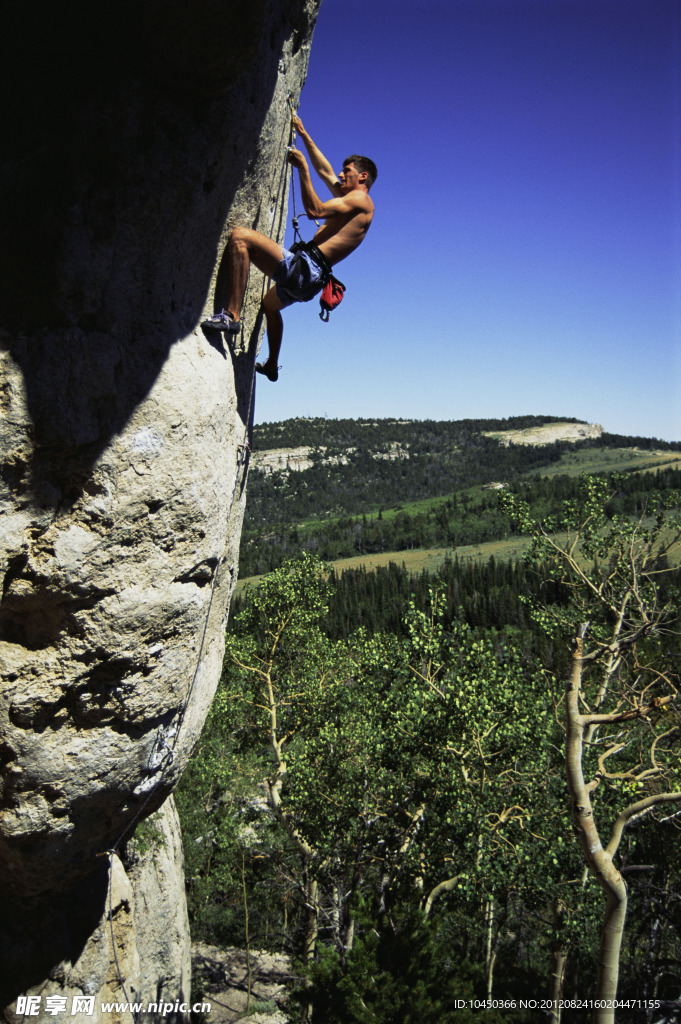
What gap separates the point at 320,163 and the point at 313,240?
85 centimetres

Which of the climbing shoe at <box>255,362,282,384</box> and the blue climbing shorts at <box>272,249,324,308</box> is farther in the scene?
the climbing shoe at <box>255,362,282,384</box>

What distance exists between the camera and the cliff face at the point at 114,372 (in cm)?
498

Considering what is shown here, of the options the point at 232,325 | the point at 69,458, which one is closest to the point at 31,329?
the point at 69,458

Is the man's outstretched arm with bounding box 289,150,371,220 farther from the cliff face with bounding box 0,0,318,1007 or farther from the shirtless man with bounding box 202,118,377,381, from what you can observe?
the cliff face with bounding box 0,0,318,1007

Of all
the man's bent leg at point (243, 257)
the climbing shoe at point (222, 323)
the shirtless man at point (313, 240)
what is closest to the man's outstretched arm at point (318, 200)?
the shirtless man at point (313, 240)

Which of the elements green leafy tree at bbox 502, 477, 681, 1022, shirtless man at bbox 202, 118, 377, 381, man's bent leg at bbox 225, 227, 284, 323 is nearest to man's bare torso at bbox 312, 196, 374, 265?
shirtless man at bbox 202, 118, 377, 381

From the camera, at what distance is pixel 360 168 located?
667 centimetres

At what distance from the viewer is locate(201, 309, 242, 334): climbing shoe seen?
619cm

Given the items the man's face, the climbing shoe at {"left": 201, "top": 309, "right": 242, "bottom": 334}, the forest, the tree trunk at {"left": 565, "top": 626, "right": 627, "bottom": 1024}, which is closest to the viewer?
the climbing shoe at {"left": 201, "top": 309, "right": 242, "bottom": 334}

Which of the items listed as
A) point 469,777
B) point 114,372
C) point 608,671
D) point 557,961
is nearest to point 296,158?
point 114,372

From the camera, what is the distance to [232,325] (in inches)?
249

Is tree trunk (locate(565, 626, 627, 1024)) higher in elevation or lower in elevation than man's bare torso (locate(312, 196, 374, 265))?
lower

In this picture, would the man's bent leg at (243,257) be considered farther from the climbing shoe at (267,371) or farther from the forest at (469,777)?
the forest at (469,777)

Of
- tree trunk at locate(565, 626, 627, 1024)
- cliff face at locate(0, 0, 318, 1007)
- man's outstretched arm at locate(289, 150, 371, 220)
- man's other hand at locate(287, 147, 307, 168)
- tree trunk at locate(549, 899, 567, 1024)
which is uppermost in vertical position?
man's other hand at locate(287, 147, 307, 168)
